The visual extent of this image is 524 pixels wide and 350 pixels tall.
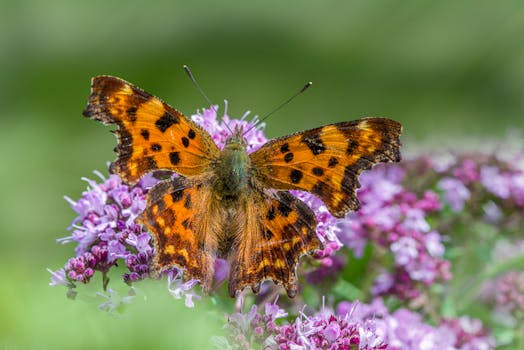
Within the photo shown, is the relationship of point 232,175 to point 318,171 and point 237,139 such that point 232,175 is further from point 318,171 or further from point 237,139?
point 318,171

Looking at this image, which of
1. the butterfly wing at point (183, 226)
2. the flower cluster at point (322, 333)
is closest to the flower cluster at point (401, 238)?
the flower cluster at point (322, 333)

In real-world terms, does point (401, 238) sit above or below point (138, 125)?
below

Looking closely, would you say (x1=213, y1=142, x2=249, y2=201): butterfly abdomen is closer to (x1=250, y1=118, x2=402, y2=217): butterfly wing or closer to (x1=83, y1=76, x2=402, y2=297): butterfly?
(x1=83, y1=76, x2=402, y2=297): butterfly

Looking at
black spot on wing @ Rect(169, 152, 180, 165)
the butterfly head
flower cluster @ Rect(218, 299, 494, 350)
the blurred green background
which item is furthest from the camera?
the blurred green background

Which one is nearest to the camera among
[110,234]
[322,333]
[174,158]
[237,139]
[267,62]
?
[322,333]

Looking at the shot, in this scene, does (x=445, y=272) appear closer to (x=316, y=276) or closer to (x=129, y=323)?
(x=316, y=276)

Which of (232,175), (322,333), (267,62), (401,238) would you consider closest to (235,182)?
(232,175)

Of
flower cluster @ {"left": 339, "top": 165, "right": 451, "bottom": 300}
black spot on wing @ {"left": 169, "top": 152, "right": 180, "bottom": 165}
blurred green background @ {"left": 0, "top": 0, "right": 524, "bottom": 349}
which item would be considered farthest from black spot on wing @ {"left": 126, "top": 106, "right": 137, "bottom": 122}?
blurred green background @ {"left": 0, "top": 0, "right": 524, "bottom": 349}
